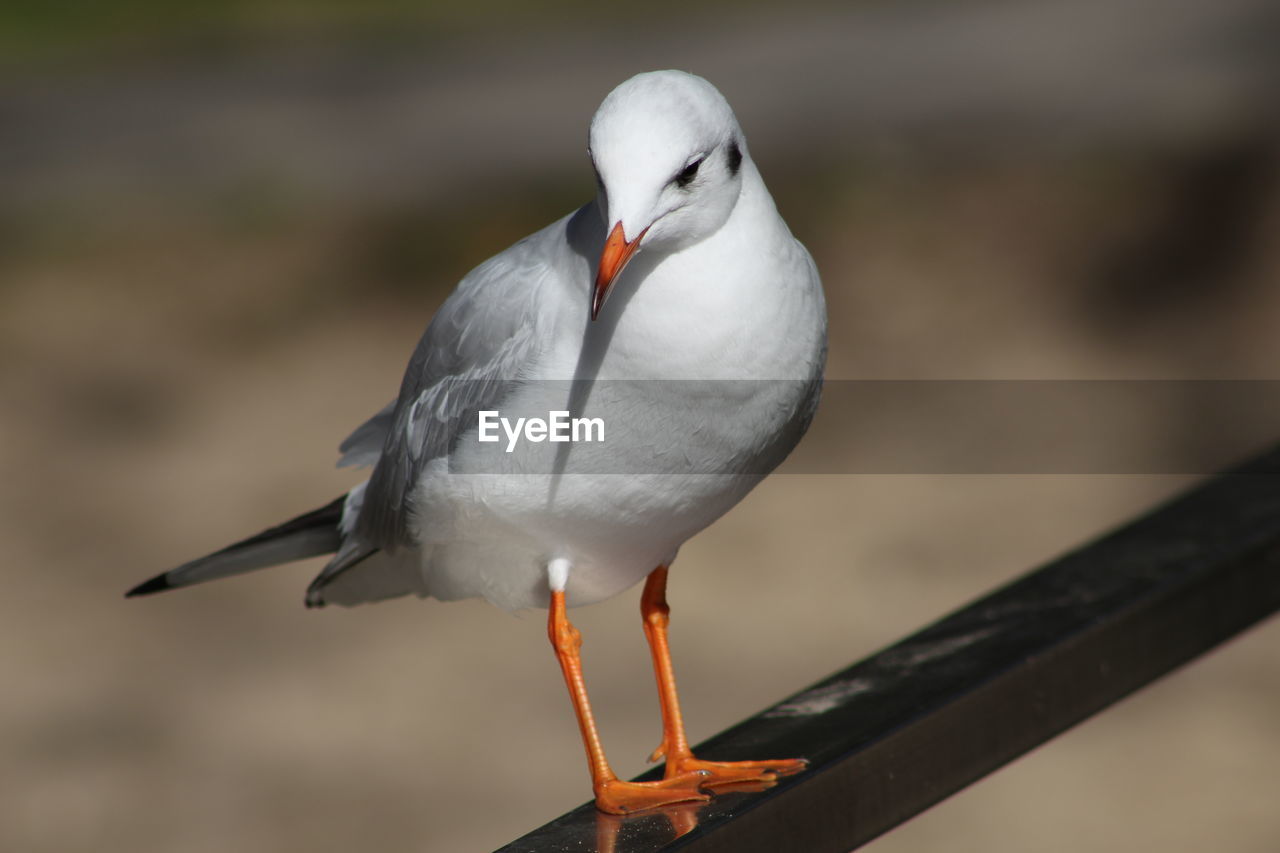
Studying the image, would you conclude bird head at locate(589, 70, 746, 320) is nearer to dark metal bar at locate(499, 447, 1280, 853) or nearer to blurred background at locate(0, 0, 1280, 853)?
dark metal bar at locate(499, 447, 1280, 853)

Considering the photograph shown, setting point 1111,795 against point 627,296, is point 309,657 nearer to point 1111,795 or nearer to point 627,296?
point 1111,795

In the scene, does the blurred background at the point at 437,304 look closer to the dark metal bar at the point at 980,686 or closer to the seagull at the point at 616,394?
the dark metal bar at the point at 980,686

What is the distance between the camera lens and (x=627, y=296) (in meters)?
1.33

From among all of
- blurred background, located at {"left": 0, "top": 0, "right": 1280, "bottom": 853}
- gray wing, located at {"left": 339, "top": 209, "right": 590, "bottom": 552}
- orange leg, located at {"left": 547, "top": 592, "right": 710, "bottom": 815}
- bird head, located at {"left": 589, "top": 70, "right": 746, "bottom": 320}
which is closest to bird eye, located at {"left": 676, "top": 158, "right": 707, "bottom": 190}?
bird head, located at {"left": 589, "top": 70, "right": 746, "bottom": 320}

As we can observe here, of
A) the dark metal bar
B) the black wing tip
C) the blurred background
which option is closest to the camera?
the dark metal bar

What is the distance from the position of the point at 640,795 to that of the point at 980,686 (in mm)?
330

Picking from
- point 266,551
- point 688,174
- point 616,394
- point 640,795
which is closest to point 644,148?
point 688,174

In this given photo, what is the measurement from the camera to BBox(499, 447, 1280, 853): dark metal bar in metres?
1.44

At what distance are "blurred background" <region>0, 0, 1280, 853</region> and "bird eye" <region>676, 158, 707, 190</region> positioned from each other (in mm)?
3055

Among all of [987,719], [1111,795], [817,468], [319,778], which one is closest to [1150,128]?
[817,468]

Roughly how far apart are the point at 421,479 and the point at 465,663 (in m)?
3.12

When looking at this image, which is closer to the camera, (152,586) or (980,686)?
(980,686)

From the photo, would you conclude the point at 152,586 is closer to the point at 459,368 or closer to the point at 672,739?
the point at 459,368

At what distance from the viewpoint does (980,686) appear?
1551 mm
